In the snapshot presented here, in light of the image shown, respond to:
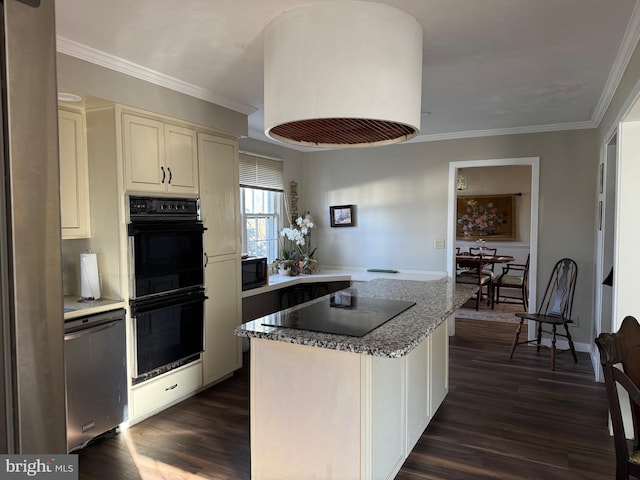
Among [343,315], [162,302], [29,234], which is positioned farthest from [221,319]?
[29,234]

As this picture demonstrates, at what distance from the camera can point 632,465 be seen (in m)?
1.87

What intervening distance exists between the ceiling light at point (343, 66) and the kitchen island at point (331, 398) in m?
0.98

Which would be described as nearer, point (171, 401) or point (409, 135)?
point (409, 135)

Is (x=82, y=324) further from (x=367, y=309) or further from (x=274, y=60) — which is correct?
(x=274, y=60)

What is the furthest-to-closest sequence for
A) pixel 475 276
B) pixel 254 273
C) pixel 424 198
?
pixel 475 276 → pixel 424 198 → pixel 254 273

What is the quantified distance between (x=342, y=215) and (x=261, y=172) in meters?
1.31

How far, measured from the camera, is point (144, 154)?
303 centimetres

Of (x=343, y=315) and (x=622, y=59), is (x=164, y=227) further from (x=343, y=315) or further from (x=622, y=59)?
(x=622, y=59)

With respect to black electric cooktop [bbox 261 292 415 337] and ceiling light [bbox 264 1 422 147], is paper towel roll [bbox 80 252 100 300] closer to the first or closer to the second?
black electric cooktop [bbox 261 292 415 337]

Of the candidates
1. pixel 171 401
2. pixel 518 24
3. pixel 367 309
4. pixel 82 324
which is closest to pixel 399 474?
pixel 367 309

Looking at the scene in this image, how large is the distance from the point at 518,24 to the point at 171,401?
330 cm

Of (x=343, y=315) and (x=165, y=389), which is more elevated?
(x=343, y=315)

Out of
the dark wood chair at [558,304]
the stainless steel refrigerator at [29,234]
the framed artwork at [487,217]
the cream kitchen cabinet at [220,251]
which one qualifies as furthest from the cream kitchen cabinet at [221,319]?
the framed artwork at [487,217]

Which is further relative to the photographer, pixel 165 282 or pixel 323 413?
pixel 165 282
